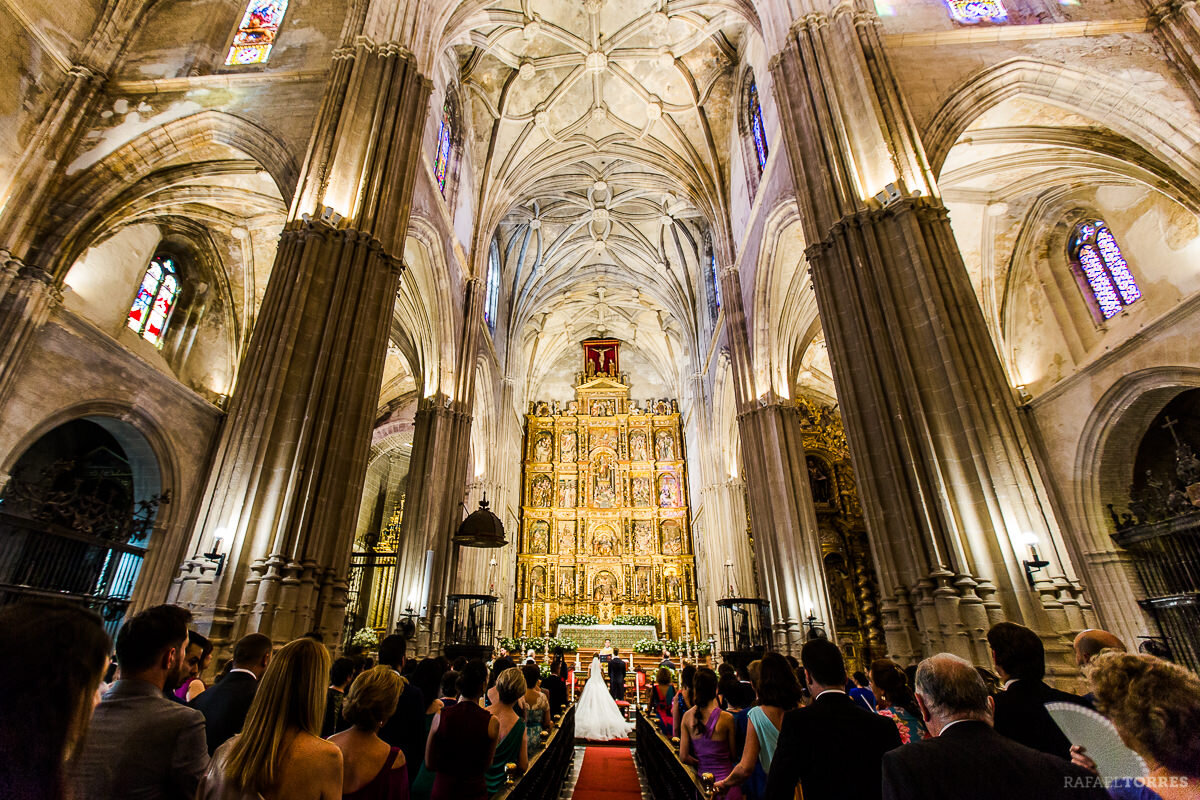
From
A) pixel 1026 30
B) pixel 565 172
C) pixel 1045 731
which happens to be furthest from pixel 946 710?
pixel 565 172

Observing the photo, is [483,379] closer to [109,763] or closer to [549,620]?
[549,620]

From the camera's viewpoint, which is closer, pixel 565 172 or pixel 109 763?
pixel 109 763

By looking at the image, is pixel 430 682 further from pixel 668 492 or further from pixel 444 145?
pixel 668 492

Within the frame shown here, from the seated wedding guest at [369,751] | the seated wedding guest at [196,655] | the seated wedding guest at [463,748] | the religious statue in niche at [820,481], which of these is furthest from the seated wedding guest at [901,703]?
the religious statue in niche at [820,481]

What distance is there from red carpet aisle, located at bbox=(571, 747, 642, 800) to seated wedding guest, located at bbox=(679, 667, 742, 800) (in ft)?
9.30

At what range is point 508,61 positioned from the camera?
695 inches

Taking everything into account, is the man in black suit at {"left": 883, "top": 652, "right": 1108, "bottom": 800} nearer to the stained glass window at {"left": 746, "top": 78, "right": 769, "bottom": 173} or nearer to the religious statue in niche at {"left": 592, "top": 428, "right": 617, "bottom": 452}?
the stained glass window at {"left": 746, "top": 78, "right": 769, "bottom": 173}

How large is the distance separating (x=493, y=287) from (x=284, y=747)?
882 inches

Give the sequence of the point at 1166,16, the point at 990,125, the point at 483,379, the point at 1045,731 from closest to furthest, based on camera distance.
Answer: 1. the point at 1045,731
2. the point at 1166,16
3. the point at 990,125
4. the point at 483,379

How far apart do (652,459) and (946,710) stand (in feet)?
89.7

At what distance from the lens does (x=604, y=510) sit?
27.5 meters

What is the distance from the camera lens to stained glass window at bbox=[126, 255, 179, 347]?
1352cm

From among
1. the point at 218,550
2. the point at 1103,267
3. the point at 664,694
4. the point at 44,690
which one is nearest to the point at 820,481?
the point at 1103,267

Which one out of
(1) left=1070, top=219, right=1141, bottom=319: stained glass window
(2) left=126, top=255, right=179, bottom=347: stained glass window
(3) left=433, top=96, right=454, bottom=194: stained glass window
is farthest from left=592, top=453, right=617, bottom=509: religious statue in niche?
(1) left=1070, top=219, right=1141, bottom=319: stained glass window
